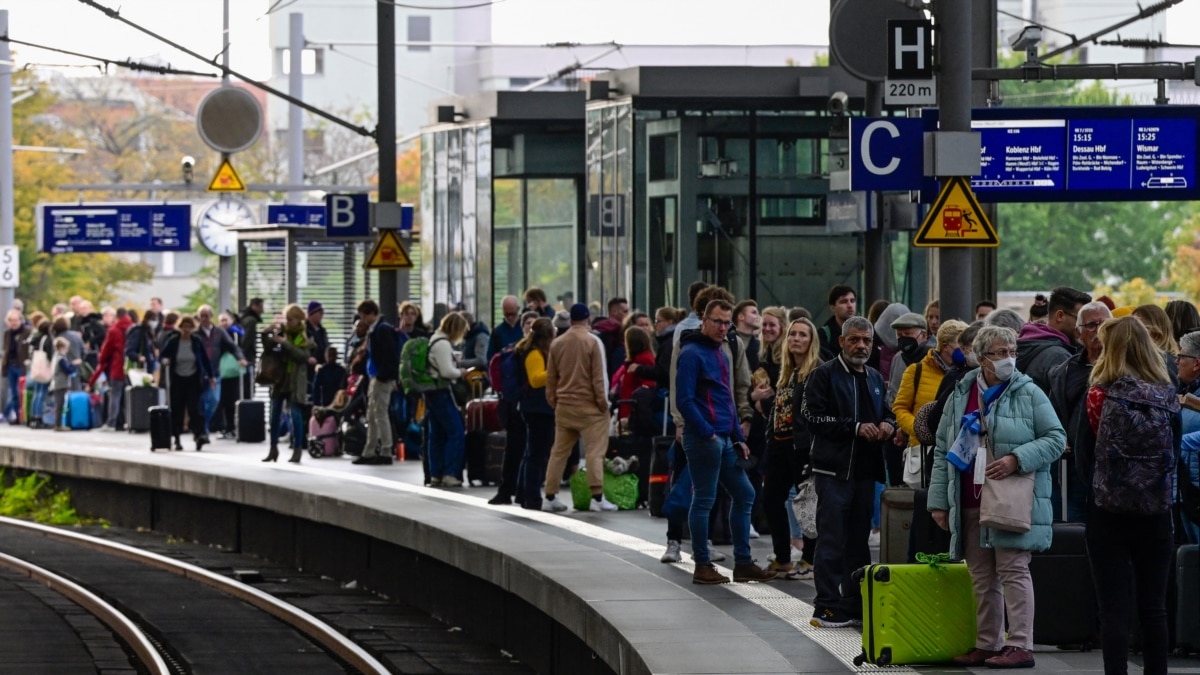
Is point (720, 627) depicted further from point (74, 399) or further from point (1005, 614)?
point (74, 399)

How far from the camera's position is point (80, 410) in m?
32.5

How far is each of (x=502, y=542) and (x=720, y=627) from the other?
13.4ft

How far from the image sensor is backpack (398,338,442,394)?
2034 cm

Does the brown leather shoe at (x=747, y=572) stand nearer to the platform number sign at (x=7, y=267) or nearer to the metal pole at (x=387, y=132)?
the metal pole at (x=387, y=132)

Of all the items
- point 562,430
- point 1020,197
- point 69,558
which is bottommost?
point 69,558

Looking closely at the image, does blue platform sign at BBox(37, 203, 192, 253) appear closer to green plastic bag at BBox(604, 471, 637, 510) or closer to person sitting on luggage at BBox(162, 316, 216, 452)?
person sitting on luggage at BBox(162, 316, 216, 452)

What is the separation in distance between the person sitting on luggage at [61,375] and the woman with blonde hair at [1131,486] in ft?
80.2

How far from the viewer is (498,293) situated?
31828mm

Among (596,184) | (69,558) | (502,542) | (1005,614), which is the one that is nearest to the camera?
(1005,614)

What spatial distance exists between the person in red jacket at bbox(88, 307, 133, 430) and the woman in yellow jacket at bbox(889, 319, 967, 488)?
20.2 m

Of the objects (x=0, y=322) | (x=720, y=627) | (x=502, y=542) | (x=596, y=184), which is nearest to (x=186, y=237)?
(x=0, y=322)

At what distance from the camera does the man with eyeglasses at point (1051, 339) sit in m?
11.7

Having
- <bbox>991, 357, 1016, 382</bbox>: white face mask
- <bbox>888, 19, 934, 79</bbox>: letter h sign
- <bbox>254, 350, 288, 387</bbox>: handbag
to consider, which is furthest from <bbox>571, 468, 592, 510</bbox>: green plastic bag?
<bbox>991, 357, 1016, 382</bbox>: white face mask

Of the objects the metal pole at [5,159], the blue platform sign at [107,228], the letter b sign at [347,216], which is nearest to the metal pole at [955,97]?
the letter b sign at [347,216]
